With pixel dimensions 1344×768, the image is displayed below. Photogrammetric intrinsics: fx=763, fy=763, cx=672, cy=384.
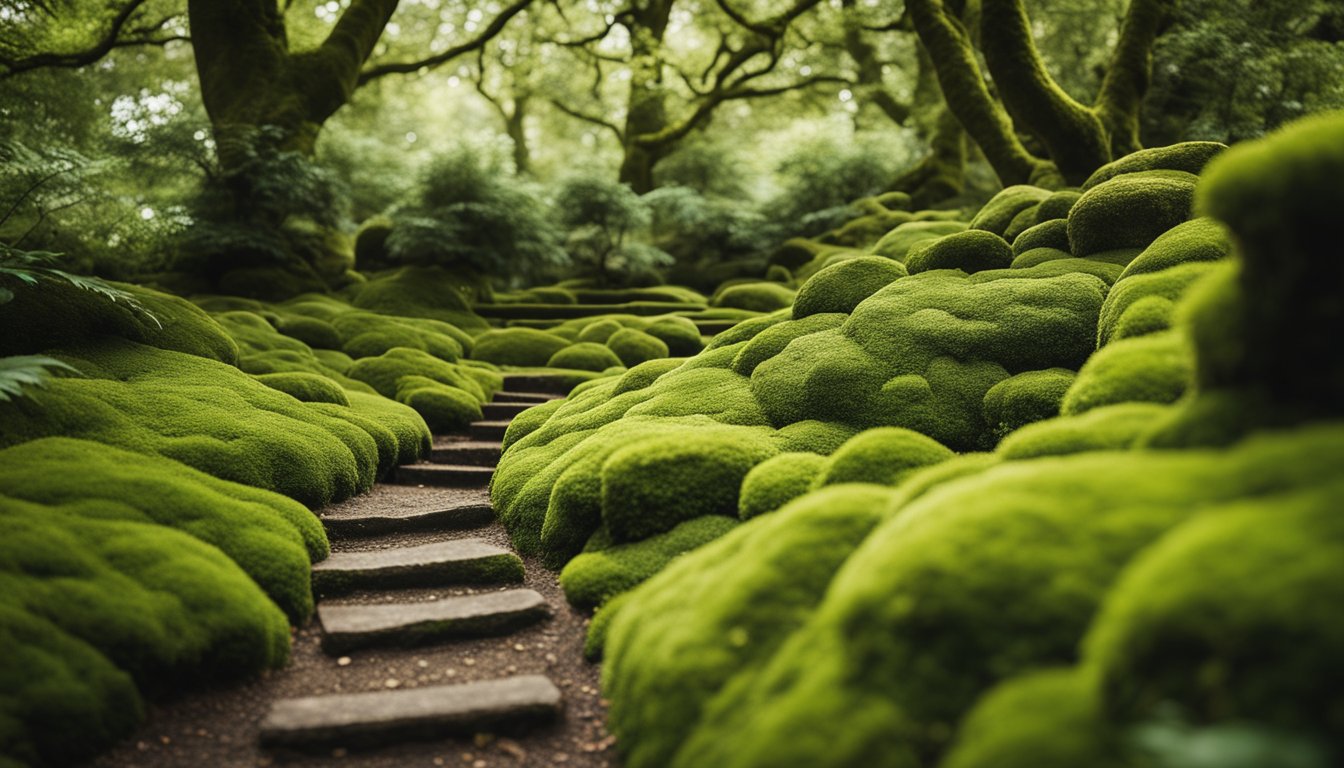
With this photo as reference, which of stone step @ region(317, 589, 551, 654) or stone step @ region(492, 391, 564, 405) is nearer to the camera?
stone step @ region(317, 589, 551, 654)

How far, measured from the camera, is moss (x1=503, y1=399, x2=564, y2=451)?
11.2 metres

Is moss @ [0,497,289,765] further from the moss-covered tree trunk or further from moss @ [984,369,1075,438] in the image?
the moss-covered tree trunk

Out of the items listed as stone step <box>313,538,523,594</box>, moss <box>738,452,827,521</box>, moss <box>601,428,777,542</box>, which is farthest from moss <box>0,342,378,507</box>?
moss <box>738,452,827,521</box>

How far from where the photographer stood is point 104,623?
466 cm

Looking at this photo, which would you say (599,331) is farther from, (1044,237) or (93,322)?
(1044,237)

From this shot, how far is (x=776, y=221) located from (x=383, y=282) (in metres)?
13.5

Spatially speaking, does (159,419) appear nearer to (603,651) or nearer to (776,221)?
(603,651)

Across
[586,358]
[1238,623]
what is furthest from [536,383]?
[1238,623]

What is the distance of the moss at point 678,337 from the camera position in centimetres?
1769

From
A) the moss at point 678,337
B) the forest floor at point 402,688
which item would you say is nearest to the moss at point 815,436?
the forest floor at point 402,688

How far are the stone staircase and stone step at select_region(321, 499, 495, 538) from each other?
11 mm

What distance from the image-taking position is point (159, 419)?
7.60m

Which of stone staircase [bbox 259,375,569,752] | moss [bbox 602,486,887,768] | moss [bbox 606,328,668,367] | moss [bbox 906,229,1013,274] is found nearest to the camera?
moss [bbox 602,486,887,768]

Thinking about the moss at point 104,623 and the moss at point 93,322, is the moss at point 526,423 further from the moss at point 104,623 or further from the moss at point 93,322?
the moss at point 104,623
